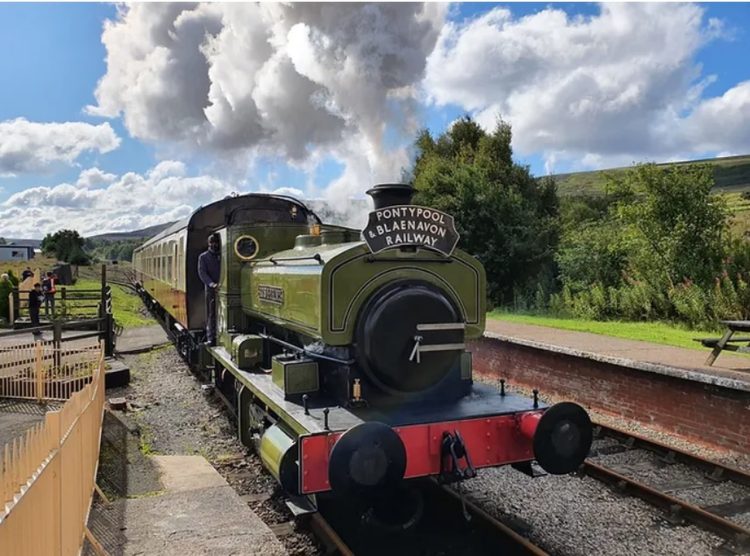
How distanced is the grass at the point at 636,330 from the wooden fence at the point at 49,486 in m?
9.56

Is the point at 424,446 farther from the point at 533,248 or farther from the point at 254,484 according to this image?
the point at 533,248

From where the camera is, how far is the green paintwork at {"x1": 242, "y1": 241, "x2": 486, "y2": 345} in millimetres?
4719

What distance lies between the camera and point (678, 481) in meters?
6.15

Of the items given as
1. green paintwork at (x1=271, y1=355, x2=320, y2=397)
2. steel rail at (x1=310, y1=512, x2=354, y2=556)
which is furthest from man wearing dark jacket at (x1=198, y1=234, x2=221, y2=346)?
steel rail at (x1=310, y1=512, x2=354, y2=556)

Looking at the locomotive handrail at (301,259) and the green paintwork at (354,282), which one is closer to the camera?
the green paintwork at (354,282)

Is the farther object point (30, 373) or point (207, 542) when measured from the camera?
point (30, 373)

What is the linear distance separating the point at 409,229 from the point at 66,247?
6621 centimetres

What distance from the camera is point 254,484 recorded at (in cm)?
598

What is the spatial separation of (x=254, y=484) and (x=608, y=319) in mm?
12069

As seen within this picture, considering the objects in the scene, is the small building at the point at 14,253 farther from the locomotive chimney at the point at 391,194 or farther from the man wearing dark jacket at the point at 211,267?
the locomotive chimney at the point at 391,194

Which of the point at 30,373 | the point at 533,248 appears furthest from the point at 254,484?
the point at 533,248

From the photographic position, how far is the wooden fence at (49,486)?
8.49 ft

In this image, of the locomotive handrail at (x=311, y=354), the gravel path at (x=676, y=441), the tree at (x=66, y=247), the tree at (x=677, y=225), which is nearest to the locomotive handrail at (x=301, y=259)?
the locomotive handrail at (x=311, y=354)

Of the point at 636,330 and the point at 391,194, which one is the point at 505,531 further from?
the point at 636,330
